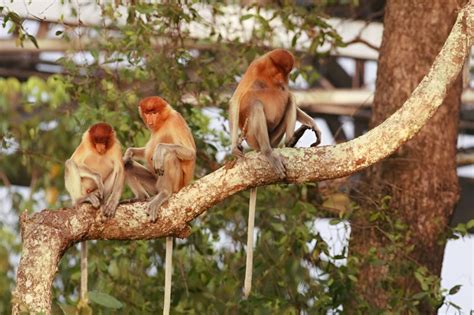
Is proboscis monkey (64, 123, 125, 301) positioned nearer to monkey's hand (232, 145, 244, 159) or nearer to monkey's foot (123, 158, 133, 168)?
monkey's foot (123, 158, 133, 168)

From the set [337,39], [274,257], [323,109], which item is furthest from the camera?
[323,109]

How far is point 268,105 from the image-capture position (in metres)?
5.75

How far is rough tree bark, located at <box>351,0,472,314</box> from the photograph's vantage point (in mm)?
6691

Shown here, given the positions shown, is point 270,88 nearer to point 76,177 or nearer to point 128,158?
point 128,158

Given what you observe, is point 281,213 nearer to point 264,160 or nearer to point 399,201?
point 399,201

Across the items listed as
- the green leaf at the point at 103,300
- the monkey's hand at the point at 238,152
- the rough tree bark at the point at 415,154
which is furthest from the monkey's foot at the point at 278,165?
the rough tree bark at the point at 415,154

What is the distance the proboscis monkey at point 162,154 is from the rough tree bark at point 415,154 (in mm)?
1288

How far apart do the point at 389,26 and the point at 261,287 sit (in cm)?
164

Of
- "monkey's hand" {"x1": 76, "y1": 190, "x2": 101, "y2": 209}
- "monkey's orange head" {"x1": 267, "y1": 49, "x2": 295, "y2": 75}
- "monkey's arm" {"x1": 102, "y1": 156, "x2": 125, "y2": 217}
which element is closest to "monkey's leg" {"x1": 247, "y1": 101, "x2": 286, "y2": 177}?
"monkey's orange head" {"x1": 267, "y1": 49, "x2": 295, "y2": 75}

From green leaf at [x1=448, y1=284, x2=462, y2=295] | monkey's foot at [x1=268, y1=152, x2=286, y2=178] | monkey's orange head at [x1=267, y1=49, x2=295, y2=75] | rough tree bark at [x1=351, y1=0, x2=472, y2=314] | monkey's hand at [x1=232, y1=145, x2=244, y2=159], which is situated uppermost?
monkey's orange head at [x1=267, y1=49, x2=295, y2=75]

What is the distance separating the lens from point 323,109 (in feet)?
30.2

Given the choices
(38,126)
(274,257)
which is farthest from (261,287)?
(38,126)

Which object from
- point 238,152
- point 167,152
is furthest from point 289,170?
point 167,152

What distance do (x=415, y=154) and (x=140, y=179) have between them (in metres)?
1.83
